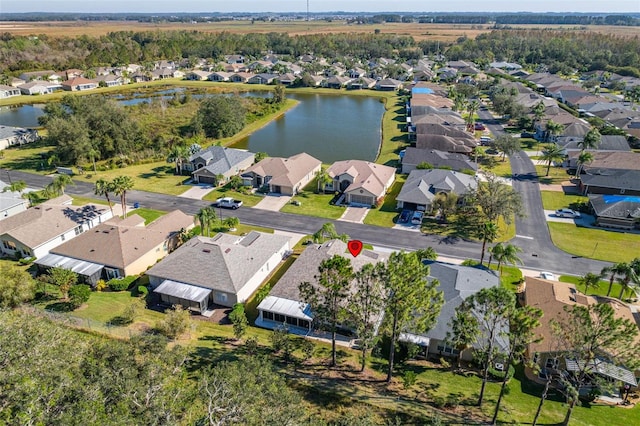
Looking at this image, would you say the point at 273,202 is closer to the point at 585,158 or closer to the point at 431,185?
the point at 431,185

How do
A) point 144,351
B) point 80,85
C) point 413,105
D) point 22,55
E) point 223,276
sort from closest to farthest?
point 144,351, point 223,276, point 413,105, point 80,85, point 22,55

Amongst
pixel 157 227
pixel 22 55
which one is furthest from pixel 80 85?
pixel 157 227

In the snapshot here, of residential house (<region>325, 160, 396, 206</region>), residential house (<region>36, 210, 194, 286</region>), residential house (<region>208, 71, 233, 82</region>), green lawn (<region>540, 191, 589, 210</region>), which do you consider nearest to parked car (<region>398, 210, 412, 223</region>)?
residential house (<region>325, 160, 396, 206</region>)

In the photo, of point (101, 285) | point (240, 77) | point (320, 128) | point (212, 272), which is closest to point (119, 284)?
point (101, 285)

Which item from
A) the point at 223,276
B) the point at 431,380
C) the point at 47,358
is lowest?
the point at 431,380

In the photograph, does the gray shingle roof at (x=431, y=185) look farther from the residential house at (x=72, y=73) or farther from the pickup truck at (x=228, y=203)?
the residential house at (x=72, y=73)

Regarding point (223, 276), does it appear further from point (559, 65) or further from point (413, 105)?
point (559, 65)

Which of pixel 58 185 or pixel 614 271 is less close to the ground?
pixel 58 185

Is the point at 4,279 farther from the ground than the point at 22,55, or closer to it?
closer to it
